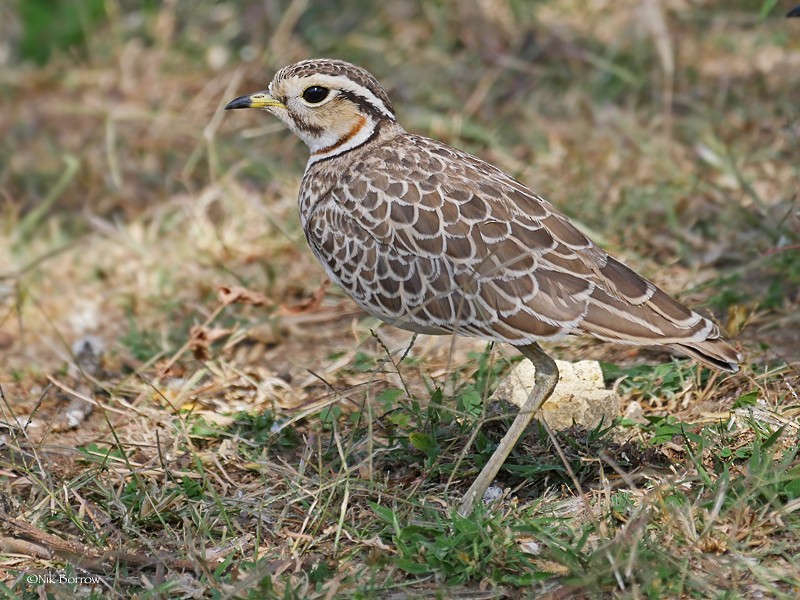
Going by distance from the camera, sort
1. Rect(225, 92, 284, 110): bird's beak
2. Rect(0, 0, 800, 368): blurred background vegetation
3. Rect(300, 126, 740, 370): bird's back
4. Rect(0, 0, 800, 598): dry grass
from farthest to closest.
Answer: Rect(0, 0, 800, 368): blurred background vegetation, Rect(225, 92, 284, 110): bird's beak, Rect(300, 126, 740, 370): bird's back, Rect(0, 0, 800, 598): dry grass

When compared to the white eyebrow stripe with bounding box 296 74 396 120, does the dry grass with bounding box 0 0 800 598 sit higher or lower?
lower

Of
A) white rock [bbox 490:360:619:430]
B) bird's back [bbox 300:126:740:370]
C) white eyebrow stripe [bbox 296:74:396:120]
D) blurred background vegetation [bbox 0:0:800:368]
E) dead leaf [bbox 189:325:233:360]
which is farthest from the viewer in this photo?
blurred background vegetation [bbox 0:0:800:368]

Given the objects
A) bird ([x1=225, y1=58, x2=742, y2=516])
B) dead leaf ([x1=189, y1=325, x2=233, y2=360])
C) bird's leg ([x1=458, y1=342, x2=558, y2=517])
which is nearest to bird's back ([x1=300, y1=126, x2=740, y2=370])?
bird ([x1=225, y1=58, x2=742, y2=516])

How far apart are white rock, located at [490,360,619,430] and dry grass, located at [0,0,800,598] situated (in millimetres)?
114

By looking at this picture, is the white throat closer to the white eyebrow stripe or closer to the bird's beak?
the white eyebrow stripe

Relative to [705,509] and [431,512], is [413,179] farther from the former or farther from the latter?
[705,509]

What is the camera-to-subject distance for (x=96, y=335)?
6883 millimetres

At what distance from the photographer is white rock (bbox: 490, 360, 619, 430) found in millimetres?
4879

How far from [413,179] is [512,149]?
335cm

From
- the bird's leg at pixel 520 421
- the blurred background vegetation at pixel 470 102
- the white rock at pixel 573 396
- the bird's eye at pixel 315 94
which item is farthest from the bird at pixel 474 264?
the blurred background vegetation at pixel 470 102

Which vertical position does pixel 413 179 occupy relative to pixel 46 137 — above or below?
above

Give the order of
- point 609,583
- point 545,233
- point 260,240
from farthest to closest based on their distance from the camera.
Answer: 1. point 260,240
2. point 545,233
3. point 609,583

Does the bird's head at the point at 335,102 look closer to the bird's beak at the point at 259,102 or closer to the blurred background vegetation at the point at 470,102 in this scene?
the bird's beak at the point at 259,102

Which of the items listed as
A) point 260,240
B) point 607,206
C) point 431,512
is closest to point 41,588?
point 431,512
